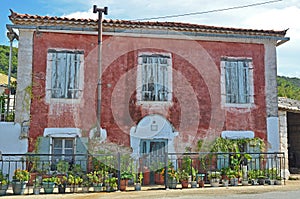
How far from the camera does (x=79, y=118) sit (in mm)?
12406

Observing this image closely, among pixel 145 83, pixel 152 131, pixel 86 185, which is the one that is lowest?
pixel 86 185

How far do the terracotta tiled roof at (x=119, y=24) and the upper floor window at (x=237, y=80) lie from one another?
1.05m

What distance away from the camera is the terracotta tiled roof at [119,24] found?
12180 mm

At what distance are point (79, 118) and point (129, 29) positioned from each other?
338 cm

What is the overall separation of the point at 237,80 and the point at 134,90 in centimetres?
370

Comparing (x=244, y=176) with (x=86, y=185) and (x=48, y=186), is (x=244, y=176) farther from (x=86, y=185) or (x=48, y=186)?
(x=48, y=186)

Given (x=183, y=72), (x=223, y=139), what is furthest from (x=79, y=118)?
(x=223, y=139)

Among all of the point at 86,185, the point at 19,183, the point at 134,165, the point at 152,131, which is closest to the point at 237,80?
the point at 152,131

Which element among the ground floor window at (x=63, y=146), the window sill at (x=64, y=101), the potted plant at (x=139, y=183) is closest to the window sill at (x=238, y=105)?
the potted plant at (x=139, y=183)

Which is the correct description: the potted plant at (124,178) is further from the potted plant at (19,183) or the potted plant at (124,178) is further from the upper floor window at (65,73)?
the upper floor window at (65,73)

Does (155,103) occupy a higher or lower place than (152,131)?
higher

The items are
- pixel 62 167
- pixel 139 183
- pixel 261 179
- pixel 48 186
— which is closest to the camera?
pixel 48 186

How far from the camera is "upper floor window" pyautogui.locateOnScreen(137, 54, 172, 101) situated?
1294 cm

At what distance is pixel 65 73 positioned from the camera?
1259 cm
